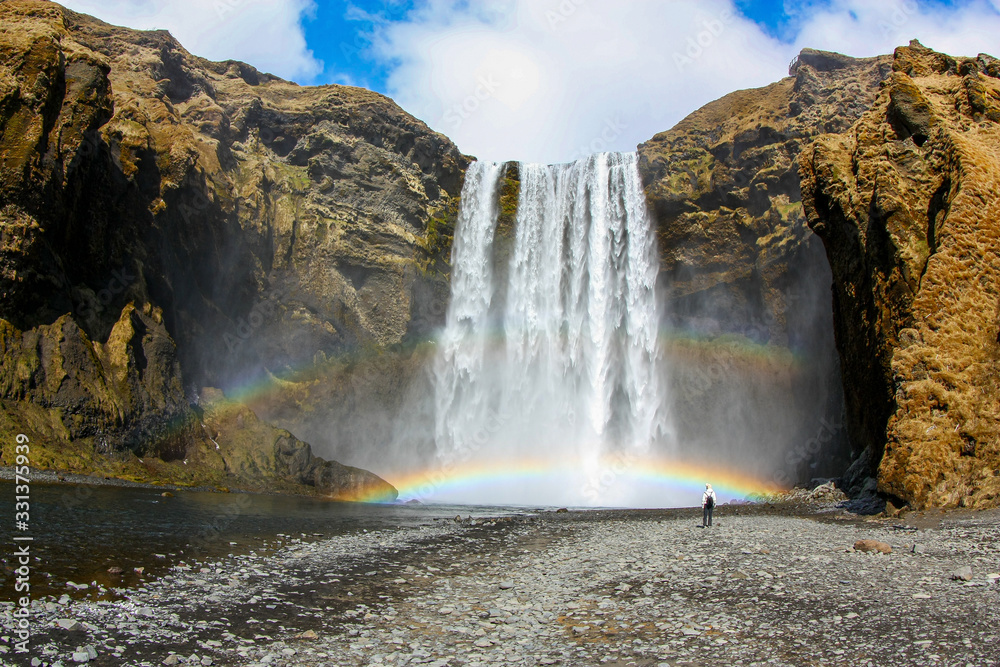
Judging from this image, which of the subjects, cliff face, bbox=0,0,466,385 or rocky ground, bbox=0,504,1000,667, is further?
cliff face, bbox=0,0,466,385

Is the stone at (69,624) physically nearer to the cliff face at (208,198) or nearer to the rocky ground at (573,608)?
the rocky ground at (573,608)

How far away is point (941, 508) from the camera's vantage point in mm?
18328

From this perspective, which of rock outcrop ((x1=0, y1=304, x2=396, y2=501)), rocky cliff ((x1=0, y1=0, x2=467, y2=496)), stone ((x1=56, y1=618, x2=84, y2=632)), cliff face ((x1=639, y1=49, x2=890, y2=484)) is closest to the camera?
stone ((x1=56, y1=618, x2=84, y2=632))

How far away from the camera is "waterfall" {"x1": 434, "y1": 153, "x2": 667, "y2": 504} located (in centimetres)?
4978

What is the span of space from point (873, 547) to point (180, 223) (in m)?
45.2

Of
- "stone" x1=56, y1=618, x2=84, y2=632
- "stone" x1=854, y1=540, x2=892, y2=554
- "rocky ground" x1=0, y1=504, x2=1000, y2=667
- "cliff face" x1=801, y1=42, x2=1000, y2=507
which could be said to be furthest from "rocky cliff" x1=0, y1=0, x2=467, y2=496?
"cliff face" x1=801, y1=42, x2=1000, y2=507

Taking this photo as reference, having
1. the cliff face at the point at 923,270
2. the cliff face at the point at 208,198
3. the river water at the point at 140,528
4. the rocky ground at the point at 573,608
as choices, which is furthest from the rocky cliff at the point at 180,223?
the cliff face at the point at 923,270

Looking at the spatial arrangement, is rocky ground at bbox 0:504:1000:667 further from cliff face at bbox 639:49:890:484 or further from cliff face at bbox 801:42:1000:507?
cliff face at bbox 639:49:890:484

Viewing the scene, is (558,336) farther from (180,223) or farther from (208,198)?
(180,223)

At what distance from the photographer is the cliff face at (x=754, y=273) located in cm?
4528

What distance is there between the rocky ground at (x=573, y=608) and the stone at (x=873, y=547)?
0.17 m

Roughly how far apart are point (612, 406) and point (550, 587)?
38983mm

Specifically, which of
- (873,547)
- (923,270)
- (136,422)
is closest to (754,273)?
(923,270)

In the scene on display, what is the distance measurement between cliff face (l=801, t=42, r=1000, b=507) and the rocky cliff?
3437 cm
